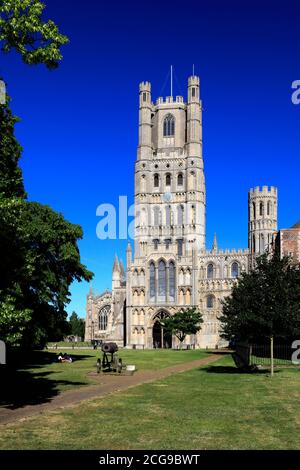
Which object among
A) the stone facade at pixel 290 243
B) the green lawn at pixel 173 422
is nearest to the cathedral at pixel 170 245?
the stone facade at pixel 290 243

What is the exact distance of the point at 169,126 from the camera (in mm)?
101250

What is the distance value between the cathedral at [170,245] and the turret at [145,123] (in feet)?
0.62

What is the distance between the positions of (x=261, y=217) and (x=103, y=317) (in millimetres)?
35476

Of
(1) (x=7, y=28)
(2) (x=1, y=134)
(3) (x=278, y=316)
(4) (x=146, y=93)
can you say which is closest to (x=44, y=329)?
(3) (x=278, y=316)

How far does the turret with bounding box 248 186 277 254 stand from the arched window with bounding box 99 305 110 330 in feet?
97.3

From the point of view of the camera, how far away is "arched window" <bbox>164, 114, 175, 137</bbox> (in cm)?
10075

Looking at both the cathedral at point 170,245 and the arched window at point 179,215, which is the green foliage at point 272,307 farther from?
the arched window at point 179,215

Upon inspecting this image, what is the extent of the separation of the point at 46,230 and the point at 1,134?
2301cm

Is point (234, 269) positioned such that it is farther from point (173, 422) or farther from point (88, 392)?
point (173, 422)

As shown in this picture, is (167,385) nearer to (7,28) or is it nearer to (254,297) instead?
(254,297)

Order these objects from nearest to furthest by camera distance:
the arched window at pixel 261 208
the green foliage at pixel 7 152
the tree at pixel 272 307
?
the green foliage at pixel 7 152 → the tree at pixel 272 307 → the arched window at pixel 261 208

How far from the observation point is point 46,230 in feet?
129

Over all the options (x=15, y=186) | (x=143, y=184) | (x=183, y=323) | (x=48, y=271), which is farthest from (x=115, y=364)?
(x=143, y=184)

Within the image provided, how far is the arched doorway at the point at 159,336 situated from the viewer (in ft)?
276
